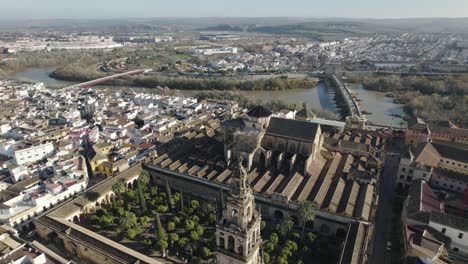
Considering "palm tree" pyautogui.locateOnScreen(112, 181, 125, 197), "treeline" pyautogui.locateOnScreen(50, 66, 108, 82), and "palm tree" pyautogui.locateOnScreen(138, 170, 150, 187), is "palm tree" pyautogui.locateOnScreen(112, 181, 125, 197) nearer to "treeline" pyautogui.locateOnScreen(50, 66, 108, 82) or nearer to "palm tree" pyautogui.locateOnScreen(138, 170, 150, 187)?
"palm tree" pyautogui.locateOnScreen(138, 170, 150, 187)

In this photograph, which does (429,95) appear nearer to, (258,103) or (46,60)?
(258,103)

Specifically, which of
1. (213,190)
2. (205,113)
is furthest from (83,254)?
(205,113)

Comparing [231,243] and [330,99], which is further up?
[231,243]

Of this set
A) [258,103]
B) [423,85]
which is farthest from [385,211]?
[423,85]

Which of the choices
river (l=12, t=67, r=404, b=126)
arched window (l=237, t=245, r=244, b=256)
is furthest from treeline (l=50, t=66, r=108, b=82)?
arched window (l=237, t=245, r=244, b=256)

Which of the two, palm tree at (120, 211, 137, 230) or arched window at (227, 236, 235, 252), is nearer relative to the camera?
arched window at (227, 236, 235, 252)

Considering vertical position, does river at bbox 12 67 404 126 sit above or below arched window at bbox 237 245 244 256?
below

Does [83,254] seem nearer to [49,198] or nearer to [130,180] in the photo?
[49,198]
